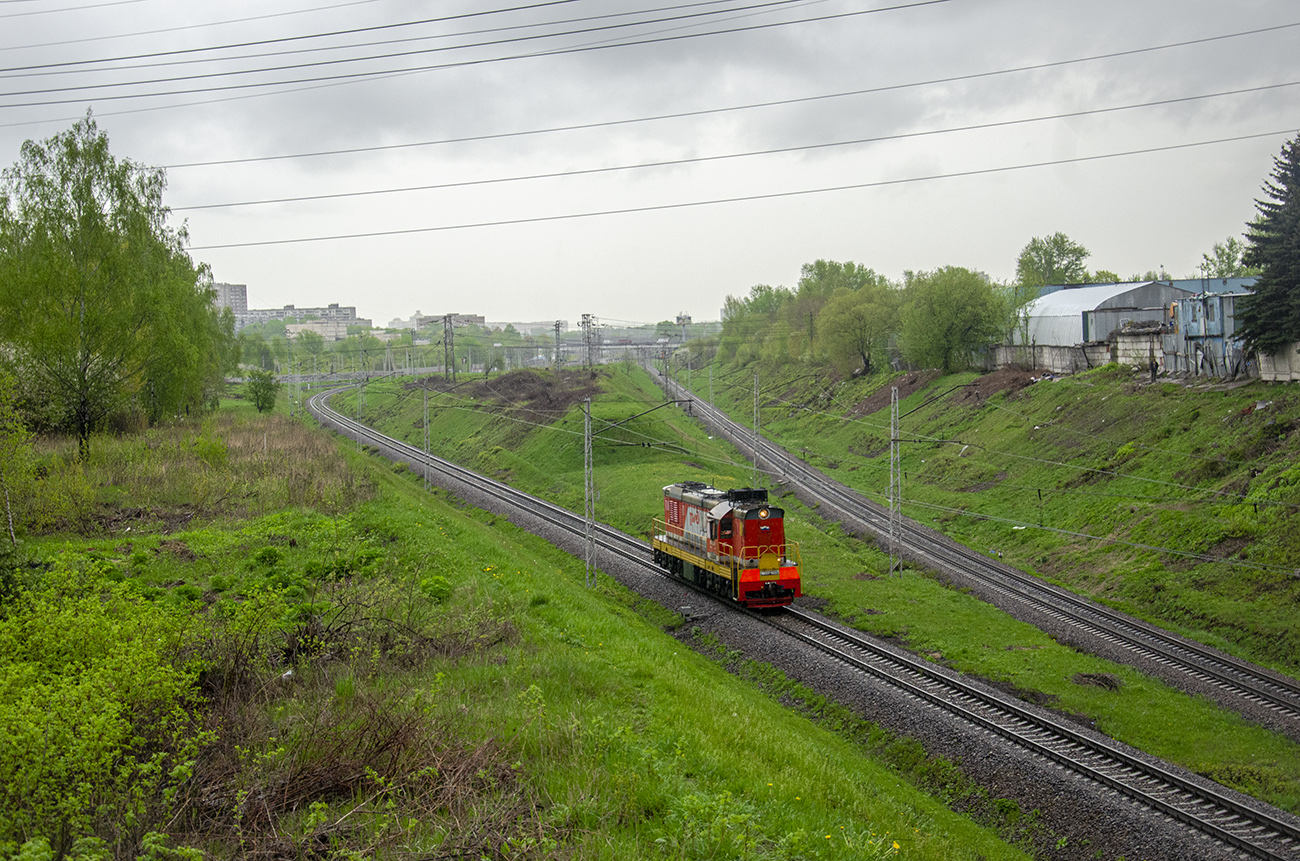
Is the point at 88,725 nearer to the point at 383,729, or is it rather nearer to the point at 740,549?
the point at 383,729

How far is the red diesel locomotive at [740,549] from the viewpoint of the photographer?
27.9 m

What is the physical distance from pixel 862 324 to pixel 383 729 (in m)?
79.9

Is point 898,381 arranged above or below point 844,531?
above

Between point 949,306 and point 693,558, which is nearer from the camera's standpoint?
point 693,558

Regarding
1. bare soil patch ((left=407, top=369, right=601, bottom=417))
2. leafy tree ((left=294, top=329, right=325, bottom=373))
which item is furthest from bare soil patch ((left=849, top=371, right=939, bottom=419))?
leafy tree ((left=294, top=329, right=325, bottom=373))

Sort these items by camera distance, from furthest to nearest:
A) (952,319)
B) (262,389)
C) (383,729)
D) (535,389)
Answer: (535,389), (952,319), (262,389), (383,729)

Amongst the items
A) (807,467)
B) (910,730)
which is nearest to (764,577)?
(910,730)

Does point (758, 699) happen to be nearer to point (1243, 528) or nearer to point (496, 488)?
point (1243, 528)

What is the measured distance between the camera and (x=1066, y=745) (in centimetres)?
1797

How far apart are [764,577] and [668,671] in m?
10.2

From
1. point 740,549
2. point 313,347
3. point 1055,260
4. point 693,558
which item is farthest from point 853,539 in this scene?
point 313,347

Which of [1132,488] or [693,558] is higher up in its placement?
[1132,488]

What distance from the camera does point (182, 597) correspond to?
1666cm

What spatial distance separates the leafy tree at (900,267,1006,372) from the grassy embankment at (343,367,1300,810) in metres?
3.19
